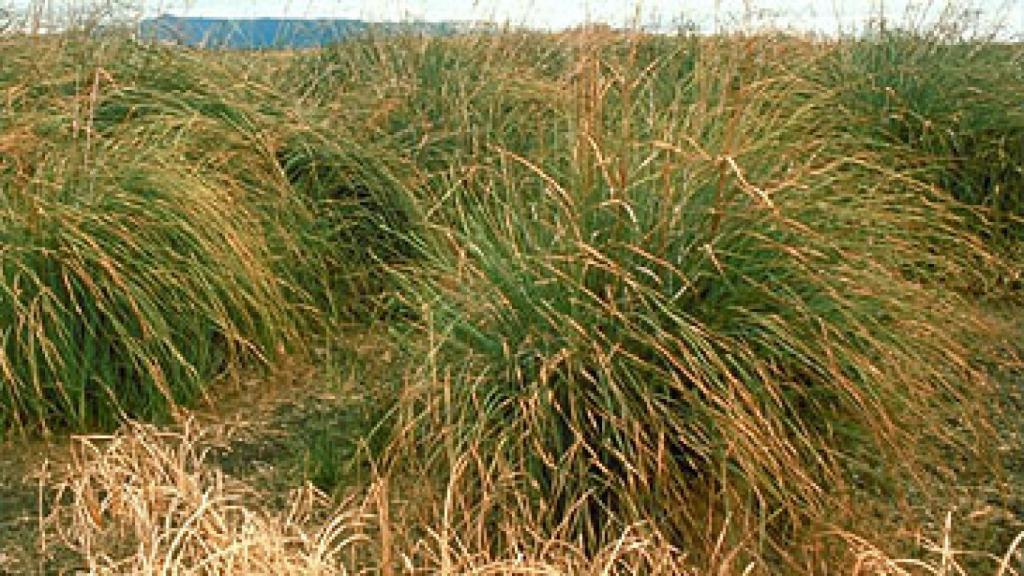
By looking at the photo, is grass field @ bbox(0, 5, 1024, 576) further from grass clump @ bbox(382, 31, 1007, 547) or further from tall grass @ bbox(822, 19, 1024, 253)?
Result: tall grass @ bbox(822, 19, 1024, 253)

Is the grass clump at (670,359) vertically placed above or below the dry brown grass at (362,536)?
above

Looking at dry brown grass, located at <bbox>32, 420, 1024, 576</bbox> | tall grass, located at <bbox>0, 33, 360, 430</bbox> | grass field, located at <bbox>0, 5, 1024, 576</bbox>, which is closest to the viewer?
dry brown grass, located at <bbox>32, 420, 1024, 576</bbox>

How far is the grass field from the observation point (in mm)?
2826

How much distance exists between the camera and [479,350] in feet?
10.3

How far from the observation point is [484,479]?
284 cm

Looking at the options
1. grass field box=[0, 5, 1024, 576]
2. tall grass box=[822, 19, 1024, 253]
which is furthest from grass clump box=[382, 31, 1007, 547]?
tall grass box=[822, 19, 1024, 253]

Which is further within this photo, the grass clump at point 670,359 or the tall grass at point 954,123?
the tall grass at point 954,123

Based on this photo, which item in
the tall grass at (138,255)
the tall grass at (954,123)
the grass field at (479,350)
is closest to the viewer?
the grass field at (479,350)

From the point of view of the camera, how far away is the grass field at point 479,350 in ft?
9.27

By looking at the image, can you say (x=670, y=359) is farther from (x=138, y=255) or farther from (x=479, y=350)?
(x=138, y=255)

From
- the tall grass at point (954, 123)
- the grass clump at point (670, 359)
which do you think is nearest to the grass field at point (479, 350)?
the grass clump at point (670, 359)

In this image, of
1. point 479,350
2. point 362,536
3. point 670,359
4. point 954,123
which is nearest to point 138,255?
point 479,350

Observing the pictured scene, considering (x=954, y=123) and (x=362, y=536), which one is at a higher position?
(x=954, y=123)

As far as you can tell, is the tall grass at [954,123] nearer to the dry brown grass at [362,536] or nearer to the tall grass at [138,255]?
the tall grass at [138,255]
